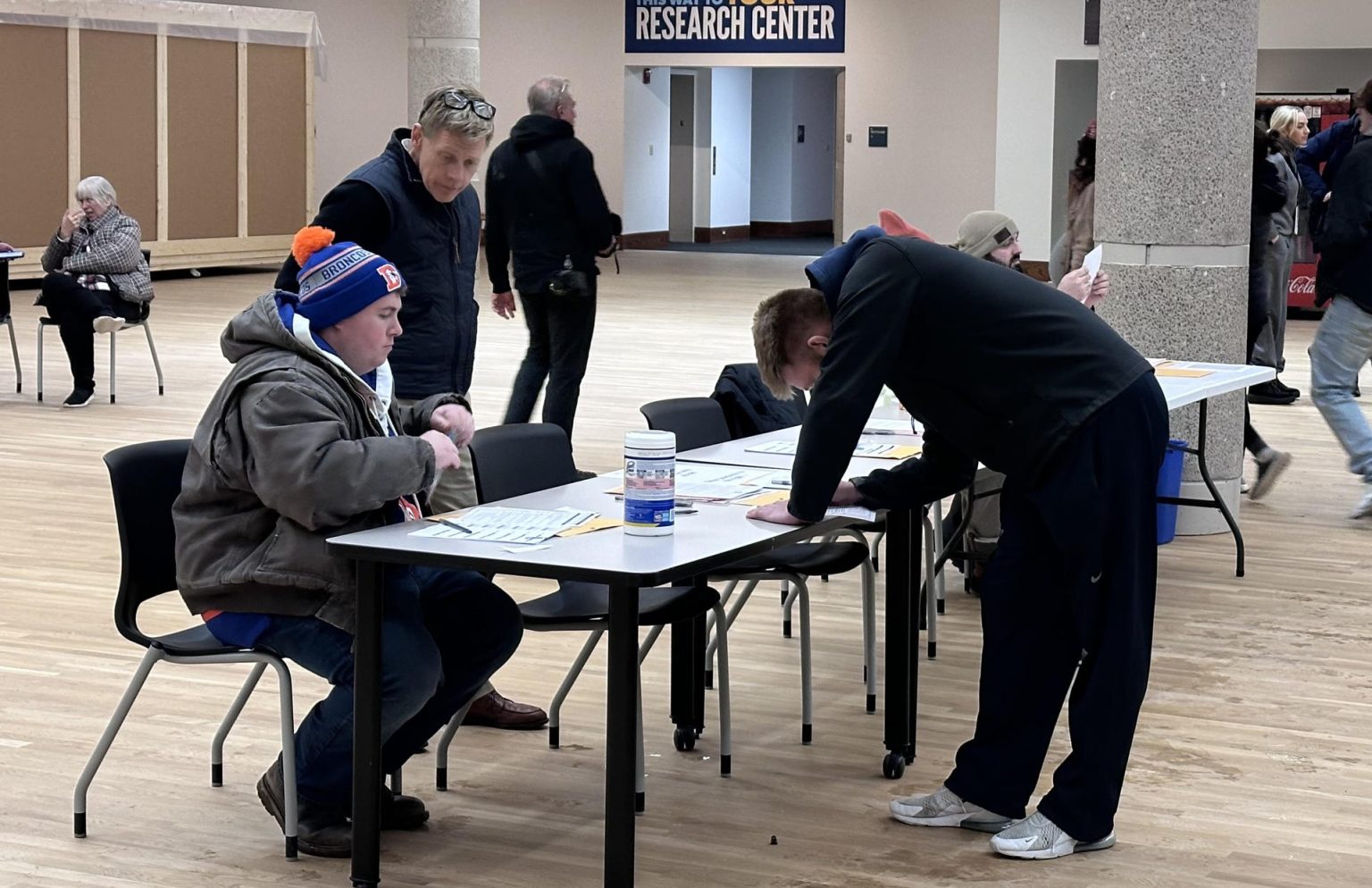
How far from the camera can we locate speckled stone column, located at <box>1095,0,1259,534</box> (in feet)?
A: 22.2

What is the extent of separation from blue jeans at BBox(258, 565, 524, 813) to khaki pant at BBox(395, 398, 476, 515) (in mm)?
889

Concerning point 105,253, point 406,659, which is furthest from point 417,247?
point 105,253

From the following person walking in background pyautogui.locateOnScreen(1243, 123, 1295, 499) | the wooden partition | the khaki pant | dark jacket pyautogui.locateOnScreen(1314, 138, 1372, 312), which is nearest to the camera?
the khaki pant

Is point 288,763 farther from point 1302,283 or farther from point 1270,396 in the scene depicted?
point 1302,283

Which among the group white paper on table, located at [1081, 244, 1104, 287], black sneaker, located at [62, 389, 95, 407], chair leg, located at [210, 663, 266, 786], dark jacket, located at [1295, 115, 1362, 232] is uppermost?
dark jacket, located at [1295, 115, 1362, 232]

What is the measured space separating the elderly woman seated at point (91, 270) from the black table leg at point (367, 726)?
6998 mm

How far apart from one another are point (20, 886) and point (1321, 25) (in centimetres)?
1606

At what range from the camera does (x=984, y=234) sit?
5758 mm

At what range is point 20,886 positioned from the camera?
139 inches

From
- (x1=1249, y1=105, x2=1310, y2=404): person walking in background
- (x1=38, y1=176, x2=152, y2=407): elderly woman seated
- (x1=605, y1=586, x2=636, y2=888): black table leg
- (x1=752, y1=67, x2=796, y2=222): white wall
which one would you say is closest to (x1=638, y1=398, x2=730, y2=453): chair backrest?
(x1=605, y1=586, x2=636, y2=888): black table leg

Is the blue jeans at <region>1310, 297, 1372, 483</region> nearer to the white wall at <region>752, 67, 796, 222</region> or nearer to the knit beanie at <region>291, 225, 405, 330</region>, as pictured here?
the knit beanie at <region>291, 225, 405, 330</region>

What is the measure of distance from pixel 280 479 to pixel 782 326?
99 centimetres

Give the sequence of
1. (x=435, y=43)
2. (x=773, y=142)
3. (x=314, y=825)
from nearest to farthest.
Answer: (x=314, y=825), (x=435, y=43), (x=773, y=142)

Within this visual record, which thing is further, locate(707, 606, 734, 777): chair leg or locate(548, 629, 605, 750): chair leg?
locate(548, 629, 605, 750): chair leg
